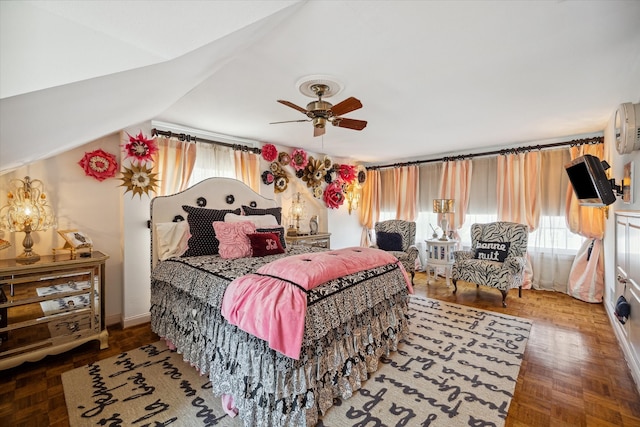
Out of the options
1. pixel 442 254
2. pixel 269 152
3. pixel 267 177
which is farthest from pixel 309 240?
pixel 442 254

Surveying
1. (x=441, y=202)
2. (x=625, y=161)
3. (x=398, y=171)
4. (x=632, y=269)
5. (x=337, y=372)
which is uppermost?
(x=398, y=171)

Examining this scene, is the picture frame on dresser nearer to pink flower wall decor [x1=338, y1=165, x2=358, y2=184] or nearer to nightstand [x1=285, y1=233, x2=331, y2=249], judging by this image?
nightstand [x1=285, y1=233, x2=331, y2=249]

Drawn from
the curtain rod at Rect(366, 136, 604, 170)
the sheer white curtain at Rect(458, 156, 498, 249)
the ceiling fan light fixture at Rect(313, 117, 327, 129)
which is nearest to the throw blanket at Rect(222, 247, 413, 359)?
the ceiling fan light fixture at Rect(313, 117, 327, 129)

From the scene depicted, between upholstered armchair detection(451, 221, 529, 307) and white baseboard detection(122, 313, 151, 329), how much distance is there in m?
4.14

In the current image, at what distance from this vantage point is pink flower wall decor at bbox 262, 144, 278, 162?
174 inches

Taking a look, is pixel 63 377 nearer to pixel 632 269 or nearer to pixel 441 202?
pixel 632 269

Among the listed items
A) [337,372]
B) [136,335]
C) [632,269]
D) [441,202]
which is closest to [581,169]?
[632,269]

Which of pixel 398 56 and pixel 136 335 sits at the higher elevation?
pixel 398 56

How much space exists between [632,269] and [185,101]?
4058 mm

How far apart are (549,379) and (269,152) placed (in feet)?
13.3

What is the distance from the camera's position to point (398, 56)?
6.64ft

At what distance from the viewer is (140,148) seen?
3199 mm

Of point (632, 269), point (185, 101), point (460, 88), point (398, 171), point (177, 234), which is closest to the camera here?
point (632, 269)

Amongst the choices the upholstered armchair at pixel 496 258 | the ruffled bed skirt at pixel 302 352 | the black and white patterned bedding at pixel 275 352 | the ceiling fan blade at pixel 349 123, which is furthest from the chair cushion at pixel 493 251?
the ceiling fan blade at pixel 349 123
